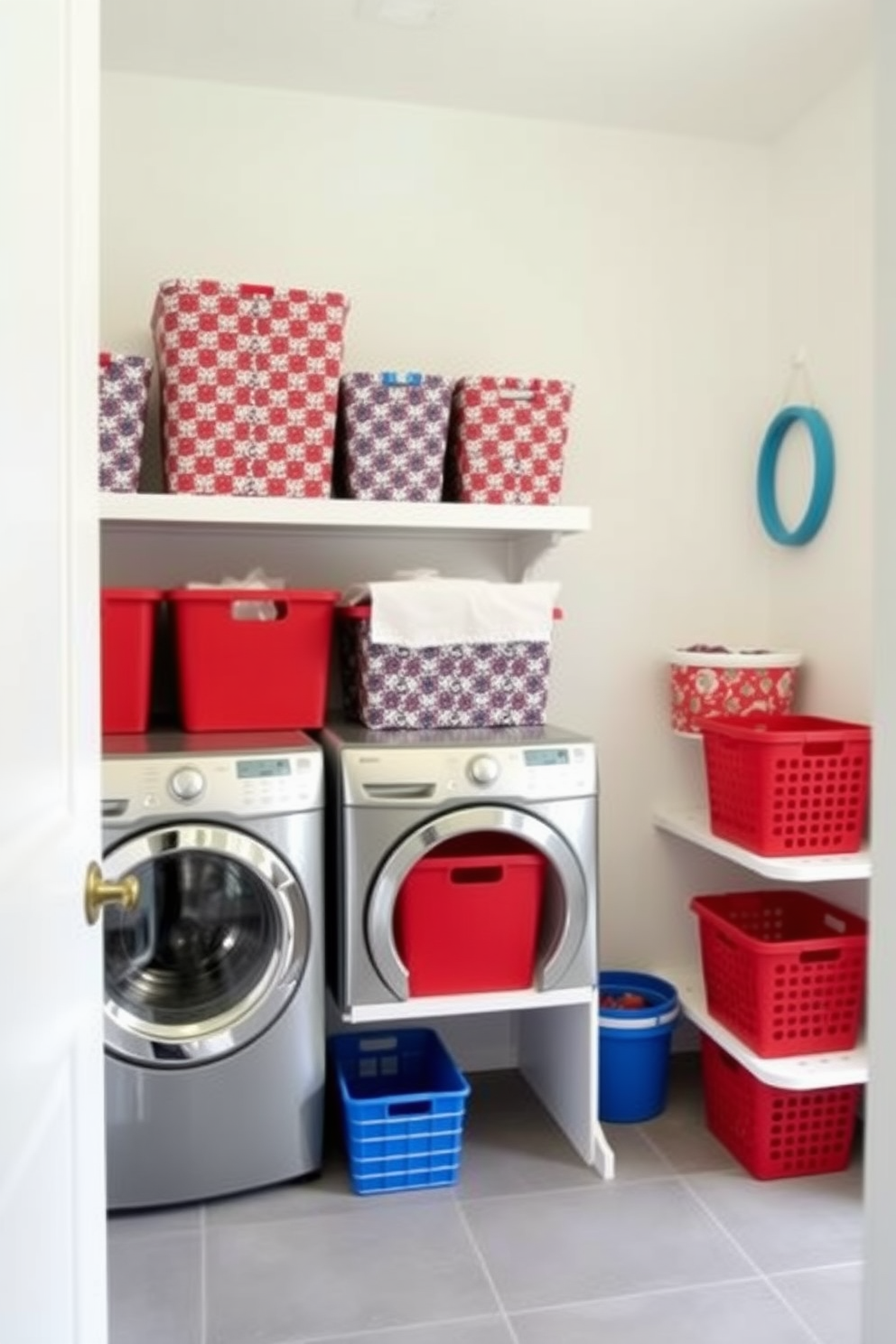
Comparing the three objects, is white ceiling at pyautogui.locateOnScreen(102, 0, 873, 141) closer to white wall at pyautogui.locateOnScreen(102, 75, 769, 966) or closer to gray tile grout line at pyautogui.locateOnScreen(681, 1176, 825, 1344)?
white wall at pyautogui.locateOnScreen(102, 75, 769, 966)

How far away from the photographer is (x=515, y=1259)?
1.98 meters

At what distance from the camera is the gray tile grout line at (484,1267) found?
1.78 m

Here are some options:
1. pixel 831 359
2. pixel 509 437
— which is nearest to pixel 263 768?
pixel 509 437

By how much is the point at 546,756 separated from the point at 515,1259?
995 mm

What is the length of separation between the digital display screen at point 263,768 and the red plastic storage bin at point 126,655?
347mm

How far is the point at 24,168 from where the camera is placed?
34.3 inches

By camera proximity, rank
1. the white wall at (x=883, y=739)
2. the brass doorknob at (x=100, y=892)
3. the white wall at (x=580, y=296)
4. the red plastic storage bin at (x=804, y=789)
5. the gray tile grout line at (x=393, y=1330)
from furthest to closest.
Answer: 1. the white wall at (x=580, y=296)
2. the red plastic storage bin at (x=804, y=789)
3. the gray tile grout line at (x=393, y=1330)
4. the brass doorknob at (x=100, y=892)
5. the white wall at (x=883, y=739)

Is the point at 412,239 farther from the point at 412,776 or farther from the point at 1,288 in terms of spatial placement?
the point at 1,288

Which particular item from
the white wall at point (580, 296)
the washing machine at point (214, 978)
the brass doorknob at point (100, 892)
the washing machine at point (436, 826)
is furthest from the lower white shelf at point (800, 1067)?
the brass doorknob at point (100, 892)

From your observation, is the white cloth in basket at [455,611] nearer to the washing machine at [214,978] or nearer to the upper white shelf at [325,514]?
the upper white shelf at [325,514]

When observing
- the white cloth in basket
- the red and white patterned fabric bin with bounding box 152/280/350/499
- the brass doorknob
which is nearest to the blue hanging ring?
the white cloth in basket

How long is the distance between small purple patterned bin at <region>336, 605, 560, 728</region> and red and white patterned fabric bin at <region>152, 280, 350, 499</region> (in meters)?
0.39

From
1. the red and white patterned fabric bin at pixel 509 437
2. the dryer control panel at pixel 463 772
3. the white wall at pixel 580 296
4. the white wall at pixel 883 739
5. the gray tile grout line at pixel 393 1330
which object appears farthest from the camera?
the white wall at pixel 580 296

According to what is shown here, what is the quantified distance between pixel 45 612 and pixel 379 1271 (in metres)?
1.57
